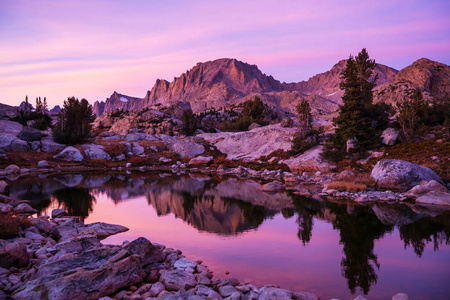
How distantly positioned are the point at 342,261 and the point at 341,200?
1330 centimetres

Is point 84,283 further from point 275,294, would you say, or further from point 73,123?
point 73,123

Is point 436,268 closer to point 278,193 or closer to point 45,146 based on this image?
point 278,193

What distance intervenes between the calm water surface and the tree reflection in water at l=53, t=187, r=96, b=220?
68 millimetres

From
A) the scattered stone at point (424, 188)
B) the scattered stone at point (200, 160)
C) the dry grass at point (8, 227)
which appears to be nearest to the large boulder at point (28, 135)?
the scattered stone at point (200, 160)

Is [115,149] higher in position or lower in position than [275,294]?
higher

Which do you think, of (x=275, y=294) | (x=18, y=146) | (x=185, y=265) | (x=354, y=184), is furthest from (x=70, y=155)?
(x=275, y=294)

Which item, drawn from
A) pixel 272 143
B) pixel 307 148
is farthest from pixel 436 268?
pixel 272 143

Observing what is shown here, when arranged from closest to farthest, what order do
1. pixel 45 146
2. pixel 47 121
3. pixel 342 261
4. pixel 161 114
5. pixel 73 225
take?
pixel 342 261
pixel 73 225
pixel 45 146
pixel 47 121
pixel 161 114

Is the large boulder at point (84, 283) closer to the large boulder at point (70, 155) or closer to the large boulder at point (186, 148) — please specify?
the large boulder at point (70, 155)

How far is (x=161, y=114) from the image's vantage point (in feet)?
306

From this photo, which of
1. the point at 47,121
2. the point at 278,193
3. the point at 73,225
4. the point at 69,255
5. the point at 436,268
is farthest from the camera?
the point at 47,121

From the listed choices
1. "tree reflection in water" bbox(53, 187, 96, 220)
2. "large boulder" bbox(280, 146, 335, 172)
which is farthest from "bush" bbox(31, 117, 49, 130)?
"large boulder" bbox(280, 146, 335, 172)

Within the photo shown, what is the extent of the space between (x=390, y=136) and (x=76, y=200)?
117 feet

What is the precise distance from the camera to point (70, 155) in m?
52.4
